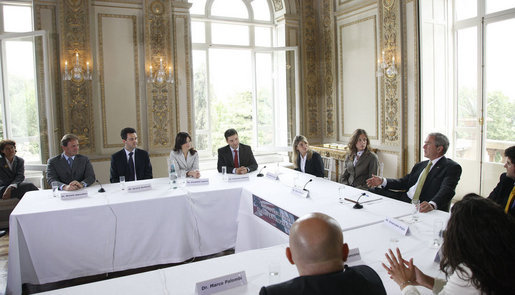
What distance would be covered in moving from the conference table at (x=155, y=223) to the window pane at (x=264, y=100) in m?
2.96

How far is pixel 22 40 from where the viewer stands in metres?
5.41

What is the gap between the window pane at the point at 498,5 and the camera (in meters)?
4.75

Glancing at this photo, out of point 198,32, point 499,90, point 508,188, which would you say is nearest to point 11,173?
point 198,32

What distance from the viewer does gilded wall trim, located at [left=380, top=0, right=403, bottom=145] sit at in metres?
5.48

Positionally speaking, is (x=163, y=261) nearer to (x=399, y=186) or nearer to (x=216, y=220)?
(x=216, y=220)

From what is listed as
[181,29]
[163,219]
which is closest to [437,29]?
[181,29]

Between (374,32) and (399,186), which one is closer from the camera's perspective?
(399,186)

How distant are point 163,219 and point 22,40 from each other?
3715 millimetres

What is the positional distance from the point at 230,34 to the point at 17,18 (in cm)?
330

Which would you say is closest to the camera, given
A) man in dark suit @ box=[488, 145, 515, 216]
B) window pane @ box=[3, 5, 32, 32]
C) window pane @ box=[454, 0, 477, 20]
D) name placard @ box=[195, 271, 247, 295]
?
name placard @ box=[195, 271, 247, 295]

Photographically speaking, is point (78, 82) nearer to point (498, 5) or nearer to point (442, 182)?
point (442, 182)

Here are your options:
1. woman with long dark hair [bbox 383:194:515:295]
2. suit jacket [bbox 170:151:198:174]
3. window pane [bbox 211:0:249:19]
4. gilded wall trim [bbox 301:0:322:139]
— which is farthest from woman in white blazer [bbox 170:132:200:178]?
woman with long dark hair [bbox 383:194:515:295]

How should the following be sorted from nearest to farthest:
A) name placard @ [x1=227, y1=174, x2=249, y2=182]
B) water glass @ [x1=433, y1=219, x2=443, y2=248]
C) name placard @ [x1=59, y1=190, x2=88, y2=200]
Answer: water glass @ [x1=433, y1=219, x2=443, y2=248] → name placard @ [x1=59, y1=190, x2=88, y2=200] → name placard @ [x1=227, y1=174, x2=249, y2=182]

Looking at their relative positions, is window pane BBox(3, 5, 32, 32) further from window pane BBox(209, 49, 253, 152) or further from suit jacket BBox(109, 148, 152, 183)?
suit jacket BBox(109, 148, 152, 183)
